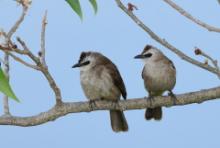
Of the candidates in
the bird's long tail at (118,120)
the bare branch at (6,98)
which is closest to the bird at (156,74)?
the bird's long tail at (118,120)

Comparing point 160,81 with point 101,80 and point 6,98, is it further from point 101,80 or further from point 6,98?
point 6,98

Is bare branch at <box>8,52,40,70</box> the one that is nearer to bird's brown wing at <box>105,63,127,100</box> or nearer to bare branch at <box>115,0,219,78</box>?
bare branch at <box>115,0,219,78</box>

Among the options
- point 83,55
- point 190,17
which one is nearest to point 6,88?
point 190,17

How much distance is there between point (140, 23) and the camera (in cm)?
319

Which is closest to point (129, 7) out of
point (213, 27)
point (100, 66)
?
point (213, 27)

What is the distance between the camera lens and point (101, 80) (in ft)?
18.7

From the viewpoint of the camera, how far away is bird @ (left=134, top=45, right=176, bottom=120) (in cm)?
591


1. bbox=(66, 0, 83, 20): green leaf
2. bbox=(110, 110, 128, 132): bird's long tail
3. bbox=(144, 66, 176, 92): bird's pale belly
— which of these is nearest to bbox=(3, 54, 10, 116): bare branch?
bbox=(66, 0, 83, 20): green leaf

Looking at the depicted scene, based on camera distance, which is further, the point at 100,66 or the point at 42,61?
the point at 100,66

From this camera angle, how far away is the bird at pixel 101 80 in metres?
5.55

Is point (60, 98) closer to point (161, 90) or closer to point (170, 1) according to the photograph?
point (170, 1)

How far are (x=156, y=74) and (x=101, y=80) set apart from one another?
2.22 ft

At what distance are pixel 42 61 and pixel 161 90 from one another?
2.91 meters

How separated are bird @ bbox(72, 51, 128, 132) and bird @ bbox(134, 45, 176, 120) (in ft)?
1.18
